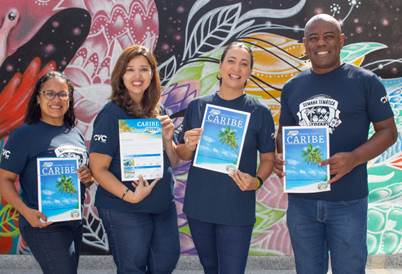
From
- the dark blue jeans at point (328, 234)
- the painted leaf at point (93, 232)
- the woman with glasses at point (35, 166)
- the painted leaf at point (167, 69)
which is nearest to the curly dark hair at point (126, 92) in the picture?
the woman with glasses at point (35, 166)

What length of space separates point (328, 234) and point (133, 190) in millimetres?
1139

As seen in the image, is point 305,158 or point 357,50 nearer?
point 305,158

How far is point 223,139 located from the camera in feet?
9.60

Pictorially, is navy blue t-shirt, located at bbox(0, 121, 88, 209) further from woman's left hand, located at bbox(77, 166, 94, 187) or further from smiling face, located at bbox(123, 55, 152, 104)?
smiling face, located at bbox(123, 55, 152, 104)

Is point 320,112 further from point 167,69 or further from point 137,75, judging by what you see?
point 167,69

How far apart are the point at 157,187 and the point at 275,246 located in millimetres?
2128

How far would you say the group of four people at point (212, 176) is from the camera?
2.86m

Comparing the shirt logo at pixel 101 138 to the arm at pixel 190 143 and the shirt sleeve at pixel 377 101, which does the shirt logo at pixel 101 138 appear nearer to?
the arm at pixel 190 143

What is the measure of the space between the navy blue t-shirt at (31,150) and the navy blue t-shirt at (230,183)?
0.72 metres

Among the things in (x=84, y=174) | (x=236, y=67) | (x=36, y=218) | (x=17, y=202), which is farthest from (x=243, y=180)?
(x=17, y=202)

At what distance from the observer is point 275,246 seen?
473 centimetres

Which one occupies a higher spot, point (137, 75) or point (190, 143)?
point (137, 75)

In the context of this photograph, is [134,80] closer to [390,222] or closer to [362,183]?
[362,183]

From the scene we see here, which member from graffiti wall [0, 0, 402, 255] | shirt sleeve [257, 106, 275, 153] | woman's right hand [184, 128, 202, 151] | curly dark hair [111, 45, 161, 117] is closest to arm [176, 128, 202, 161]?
woman's right hand [184, 128, 202, 151]
